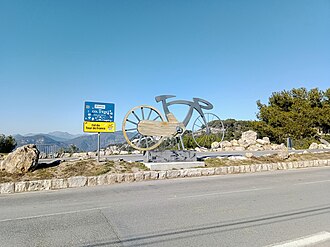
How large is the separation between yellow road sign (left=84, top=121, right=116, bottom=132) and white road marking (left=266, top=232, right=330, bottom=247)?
9860 millimetres

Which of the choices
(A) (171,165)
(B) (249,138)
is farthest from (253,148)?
(A) (171,165)

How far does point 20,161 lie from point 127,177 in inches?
168

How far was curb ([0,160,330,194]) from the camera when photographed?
8.65 metres

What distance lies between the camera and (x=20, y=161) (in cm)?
988

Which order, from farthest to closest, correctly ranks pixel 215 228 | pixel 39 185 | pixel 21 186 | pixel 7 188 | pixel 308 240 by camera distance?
pixel 39 185 < pixel 21 186 < pixel 7 188 < pixel 215 228 < pixel 308 240

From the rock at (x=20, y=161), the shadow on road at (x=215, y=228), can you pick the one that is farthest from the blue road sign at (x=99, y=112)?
the shadow on road at (x=215, y=228)

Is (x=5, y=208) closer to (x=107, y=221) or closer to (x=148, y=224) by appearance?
(x=107, y=221)

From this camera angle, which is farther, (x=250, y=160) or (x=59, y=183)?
(x=250, y=160)

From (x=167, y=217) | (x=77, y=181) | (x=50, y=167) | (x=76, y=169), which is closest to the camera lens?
(x=167, y=217)

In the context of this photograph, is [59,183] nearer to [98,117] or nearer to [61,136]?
[98,117]

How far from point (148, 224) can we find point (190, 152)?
8.44 m

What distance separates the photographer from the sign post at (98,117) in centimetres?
1201

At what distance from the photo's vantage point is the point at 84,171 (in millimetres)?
10508

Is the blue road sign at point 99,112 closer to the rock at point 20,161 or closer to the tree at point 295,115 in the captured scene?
the rock at point 20,161
